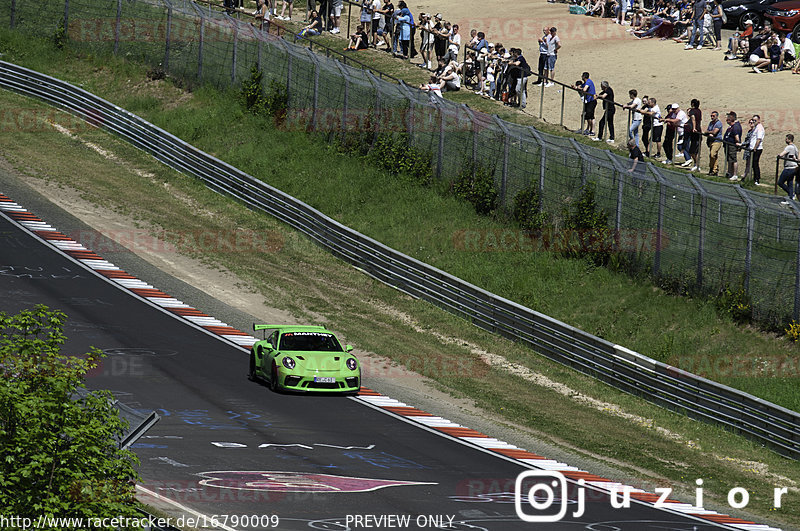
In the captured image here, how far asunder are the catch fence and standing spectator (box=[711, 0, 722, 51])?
45.7 feet

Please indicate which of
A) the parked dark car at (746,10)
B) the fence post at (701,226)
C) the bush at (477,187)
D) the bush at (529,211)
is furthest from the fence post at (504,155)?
the parked dark car at (746,10)

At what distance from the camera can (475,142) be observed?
33.4m

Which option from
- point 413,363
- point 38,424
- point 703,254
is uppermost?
point 38,424

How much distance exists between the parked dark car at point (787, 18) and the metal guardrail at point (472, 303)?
19.5 meters

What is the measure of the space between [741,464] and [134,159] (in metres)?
24.9

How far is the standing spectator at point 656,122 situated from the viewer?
3341cm

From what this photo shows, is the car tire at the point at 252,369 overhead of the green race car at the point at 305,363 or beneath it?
beneath

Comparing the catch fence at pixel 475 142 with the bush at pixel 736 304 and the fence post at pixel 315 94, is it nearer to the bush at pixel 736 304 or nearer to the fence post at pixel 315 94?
the fence post at pixel 315 94

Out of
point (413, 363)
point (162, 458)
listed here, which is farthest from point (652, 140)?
point (162, 458)

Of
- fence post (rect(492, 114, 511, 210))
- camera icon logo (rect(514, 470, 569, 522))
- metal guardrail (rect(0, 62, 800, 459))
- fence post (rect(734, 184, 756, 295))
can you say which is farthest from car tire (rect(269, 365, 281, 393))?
fence post (rect(492, 114, 511, 210))

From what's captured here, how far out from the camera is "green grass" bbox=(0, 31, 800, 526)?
22.8m

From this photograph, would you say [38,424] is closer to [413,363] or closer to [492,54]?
[413,363]

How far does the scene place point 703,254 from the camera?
89.2ft

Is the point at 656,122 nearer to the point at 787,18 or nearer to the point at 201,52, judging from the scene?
the point at 787,18
